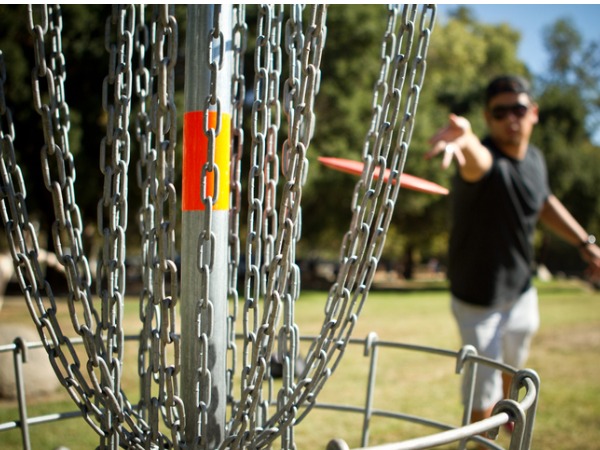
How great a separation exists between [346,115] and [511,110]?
14.5 metres

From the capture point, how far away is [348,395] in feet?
16.1

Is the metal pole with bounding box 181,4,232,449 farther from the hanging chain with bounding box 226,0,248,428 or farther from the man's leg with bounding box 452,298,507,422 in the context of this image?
the man's leg with bounding box 452,298,507,422

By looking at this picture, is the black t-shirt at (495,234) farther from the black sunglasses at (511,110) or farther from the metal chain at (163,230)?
the metal chain at (163,230)

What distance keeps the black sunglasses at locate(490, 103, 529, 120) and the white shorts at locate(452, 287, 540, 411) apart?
90 cm

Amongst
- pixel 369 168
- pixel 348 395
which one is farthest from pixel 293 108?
pixel 348 395

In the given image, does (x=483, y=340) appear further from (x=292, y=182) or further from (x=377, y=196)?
(x=292, y=182)

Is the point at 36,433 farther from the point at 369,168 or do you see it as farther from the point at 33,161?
the point at 33,161

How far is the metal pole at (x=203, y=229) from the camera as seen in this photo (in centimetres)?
129

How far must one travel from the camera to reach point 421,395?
5020 millimetres

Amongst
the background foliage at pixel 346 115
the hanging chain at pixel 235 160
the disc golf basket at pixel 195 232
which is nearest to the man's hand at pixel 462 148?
the hanging chain at pixel 235 160

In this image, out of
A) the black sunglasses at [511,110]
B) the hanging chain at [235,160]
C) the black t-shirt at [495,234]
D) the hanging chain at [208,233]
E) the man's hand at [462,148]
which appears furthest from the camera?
the black sunglasses at [511,110]

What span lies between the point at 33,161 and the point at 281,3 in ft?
44.0

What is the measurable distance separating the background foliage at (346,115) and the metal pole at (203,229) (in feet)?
22.1

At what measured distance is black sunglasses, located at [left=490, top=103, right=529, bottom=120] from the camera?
2990 mm
